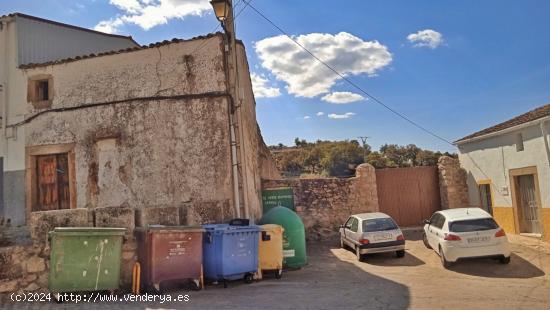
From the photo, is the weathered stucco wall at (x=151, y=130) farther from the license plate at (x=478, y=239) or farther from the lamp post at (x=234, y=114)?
the license plate at (x=478, y=239)

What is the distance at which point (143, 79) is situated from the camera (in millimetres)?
11672

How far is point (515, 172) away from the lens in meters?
14.1

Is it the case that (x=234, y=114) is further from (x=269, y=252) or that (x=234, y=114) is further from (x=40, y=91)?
(x=40, y=91)

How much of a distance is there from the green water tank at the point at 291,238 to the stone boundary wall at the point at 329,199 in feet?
20.7

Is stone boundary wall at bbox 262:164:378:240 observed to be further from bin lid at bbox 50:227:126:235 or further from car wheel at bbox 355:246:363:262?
bin lid at bbox 50:227:126:235

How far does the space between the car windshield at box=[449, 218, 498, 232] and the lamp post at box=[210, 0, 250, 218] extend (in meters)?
5.20

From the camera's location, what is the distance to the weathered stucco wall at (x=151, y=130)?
437 inches

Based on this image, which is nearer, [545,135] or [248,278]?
[248,278]

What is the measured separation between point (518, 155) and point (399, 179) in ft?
16.8

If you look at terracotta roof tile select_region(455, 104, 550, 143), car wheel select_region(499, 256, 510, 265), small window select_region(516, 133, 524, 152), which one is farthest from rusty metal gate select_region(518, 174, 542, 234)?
car wheel select_region(499, 256, 510, 265)

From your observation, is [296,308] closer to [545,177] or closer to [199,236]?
[199,236]

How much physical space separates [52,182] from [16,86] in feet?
10.4

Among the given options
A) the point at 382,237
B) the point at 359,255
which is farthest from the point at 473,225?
the point at 359,255

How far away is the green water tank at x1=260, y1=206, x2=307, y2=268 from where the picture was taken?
10188mm
